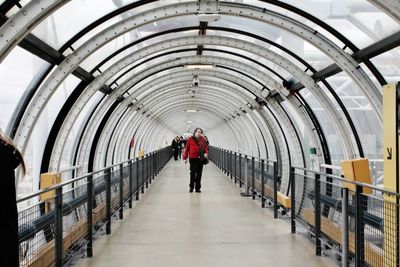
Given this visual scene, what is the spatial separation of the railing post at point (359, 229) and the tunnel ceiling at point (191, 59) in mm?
2156

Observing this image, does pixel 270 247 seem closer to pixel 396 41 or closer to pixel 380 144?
pixel 396 41

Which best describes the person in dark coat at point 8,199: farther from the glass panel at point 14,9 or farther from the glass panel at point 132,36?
the glass panel at point 132,36

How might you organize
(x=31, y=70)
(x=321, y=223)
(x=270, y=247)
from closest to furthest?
1. (x=321, y=223)
2. (x=270, y=247)
3. (x=31, y=70)

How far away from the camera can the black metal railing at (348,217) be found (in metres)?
4.21

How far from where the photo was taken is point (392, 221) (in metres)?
4.07

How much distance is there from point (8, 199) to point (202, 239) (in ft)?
18.6

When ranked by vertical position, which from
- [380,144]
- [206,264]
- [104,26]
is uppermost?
[104,26]

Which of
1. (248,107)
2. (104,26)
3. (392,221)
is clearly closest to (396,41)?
(392,221)

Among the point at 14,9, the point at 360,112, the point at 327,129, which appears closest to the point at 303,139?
the point at 327,129

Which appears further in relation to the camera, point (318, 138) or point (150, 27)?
point (318, 138)

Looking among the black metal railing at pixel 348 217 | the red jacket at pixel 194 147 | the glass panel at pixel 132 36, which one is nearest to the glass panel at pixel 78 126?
the red jacket at pixel 194 147

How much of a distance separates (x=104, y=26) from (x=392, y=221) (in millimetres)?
5730

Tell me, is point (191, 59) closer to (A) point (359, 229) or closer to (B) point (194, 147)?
(B) point (194, 147)

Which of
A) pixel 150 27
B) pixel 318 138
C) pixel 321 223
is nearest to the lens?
pixel 321 223
